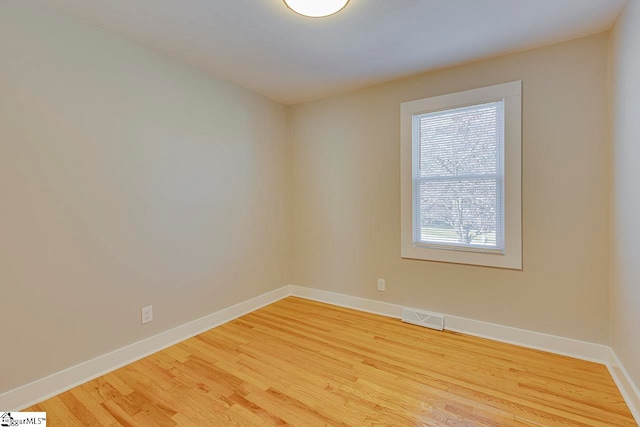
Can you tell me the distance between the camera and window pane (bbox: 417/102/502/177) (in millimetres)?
2551

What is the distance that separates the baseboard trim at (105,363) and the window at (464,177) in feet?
6.63

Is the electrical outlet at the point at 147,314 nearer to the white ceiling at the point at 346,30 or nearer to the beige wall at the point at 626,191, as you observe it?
the white ceiling at the point at 346,30

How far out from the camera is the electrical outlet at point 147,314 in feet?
7.69

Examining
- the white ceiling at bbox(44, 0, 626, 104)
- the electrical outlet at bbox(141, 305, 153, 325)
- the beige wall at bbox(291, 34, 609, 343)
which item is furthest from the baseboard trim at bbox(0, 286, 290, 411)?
the white ceiling at bbox(44, 0, 626, 104)

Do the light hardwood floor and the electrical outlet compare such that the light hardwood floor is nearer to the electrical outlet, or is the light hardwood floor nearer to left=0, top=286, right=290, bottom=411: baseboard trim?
left=0, top=286, right=290, bottom=411: baseboard trim

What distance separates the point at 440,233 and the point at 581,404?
1.48 metres

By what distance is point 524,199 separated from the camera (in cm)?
242

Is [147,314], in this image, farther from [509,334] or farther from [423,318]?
[509,334]

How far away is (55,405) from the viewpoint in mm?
1747

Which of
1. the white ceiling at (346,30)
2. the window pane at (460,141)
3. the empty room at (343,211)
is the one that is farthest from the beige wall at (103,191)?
the window pane at (460,141)


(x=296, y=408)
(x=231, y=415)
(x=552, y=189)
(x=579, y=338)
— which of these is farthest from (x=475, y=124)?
(x=231, y=415)

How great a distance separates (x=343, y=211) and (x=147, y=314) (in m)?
2.13

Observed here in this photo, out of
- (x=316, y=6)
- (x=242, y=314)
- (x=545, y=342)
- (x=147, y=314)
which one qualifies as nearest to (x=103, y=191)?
(x=147, y=314)

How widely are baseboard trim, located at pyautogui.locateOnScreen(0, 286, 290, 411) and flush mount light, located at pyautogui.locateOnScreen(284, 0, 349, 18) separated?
2.62 m
